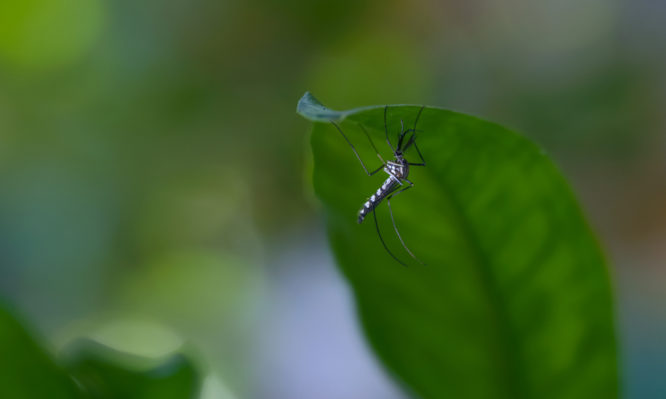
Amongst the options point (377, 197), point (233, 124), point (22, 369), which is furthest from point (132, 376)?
point (233, 124)

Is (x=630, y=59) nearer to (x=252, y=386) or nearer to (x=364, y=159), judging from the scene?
(x=252, y=386)

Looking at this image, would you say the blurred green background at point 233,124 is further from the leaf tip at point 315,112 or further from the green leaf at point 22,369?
the leaf tip at point 315,112

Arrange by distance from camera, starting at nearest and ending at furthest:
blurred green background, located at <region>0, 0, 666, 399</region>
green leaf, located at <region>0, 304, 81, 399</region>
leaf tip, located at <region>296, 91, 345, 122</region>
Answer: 1. leaf tip, located at <region>296, 91, 345, 122</region>
2. green leaf, located at <region>0, 304, 81, 399</region>
3. blurred green background, located at <region>0, 0, 666, 399</region>

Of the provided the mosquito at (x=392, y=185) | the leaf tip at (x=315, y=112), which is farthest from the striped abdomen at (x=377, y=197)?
the leaf tip at (x=315, y=112)

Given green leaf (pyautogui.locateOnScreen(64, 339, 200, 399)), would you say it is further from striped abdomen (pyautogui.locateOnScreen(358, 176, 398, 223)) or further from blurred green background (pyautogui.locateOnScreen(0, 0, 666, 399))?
blurred green background (pyautogui.locateOnScreen(0, 0, 666, 399))

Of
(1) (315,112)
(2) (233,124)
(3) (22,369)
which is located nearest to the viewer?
(1) (315,112)

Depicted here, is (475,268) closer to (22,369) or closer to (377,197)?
(377,197)

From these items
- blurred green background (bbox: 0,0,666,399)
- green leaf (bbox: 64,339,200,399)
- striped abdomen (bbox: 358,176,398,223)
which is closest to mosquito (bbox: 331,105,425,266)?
striped abdomen (bbox: 358,176,398,223)
